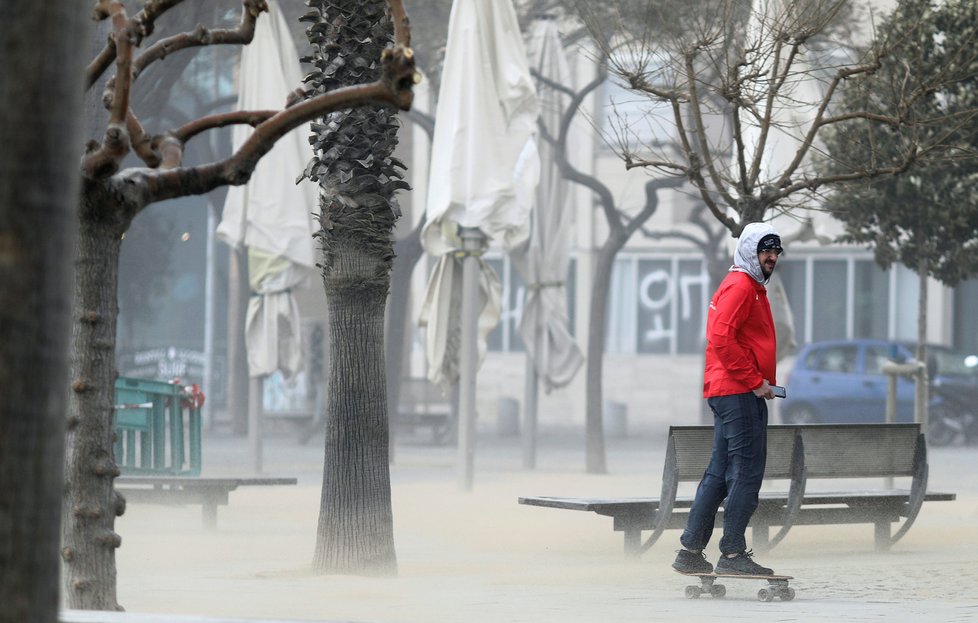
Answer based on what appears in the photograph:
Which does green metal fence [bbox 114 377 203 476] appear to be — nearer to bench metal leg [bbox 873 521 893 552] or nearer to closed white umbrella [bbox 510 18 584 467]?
bench metal leg [bbox 873 521 893 552]

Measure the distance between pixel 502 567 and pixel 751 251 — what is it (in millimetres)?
2611

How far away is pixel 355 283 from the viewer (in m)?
8.91

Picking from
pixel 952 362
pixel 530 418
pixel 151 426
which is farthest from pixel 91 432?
pixel 952 362

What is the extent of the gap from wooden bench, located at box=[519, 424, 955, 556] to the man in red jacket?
1.26 meters

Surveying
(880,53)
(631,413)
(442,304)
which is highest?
(880,53)

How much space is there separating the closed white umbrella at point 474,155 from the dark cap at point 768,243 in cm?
581

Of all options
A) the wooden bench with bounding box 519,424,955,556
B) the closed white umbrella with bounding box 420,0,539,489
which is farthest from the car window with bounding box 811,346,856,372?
the wooden bench with bounding box 519,424,955,556

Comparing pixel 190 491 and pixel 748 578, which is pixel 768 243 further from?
pixel 190 491

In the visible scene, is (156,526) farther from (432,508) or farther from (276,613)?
(276,613)

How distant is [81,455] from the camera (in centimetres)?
542

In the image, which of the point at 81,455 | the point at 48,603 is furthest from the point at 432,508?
the point at 48,603

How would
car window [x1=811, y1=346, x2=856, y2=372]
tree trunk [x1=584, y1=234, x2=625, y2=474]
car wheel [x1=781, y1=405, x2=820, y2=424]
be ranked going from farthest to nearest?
car wheel [x1=781, y1=405, x2=820, y2=424], car window [x1=811, y1=346, x2=856, y2=372], tree trunk [x1=584, y1=234, x2=625, y2=474]

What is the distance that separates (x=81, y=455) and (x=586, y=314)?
102 ft

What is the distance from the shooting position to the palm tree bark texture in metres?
8.82
